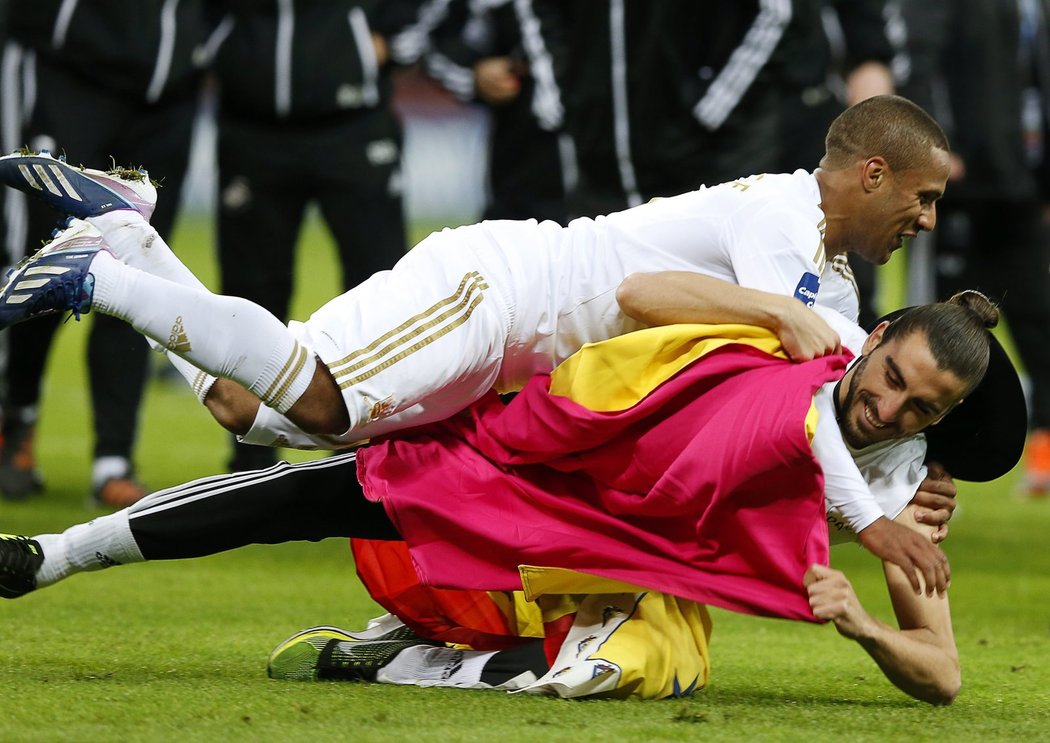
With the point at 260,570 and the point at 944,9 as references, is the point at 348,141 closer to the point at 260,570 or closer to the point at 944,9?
the point at 260,570

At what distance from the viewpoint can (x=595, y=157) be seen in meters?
6.74

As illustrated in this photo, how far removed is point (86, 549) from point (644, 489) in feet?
4.67

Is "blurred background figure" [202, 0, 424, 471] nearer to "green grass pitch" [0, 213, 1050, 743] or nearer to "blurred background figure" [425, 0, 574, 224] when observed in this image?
"blurred background figure" [425, 0, 574, 224]

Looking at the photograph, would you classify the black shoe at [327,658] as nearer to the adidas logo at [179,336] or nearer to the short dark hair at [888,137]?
the adidas logo at [179,336]

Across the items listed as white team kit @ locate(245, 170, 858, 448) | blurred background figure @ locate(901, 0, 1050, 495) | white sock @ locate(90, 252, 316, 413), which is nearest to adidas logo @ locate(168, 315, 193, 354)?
white sock @ locate(90, 252, 316, 413)

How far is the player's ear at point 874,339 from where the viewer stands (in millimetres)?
4084

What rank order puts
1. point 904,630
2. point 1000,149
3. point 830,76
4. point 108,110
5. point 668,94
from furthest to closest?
1. point 1000,149
2. point 830,76
3. point 108,110
4. point 668,94
5. point 904,630

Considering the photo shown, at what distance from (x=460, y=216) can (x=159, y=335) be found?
68.9 ft

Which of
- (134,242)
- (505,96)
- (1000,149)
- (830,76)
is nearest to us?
(134,242)

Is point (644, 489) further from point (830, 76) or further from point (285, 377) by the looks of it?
point (830, 76)

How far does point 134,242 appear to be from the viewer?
4227 millimetres

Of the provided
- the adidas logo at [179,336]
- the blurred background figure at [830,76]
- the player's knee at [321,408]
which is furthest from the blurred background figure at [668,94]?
the adidas logo at [179,336]

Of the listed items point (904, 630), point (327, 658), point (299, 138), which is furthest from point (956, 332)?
point (299, 138)

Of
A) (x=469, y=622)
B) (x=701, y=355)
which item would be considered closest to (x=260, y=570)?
(x=469, y=622)
